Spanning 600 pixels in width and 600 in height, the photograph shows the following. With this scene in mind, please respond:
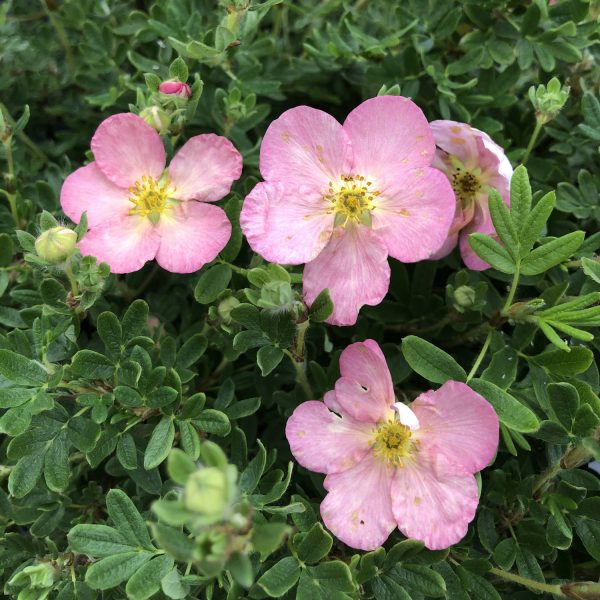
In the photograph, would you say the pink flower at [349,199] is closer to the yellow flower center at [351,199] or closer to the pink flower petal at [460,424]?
the yellow flower center at [351,199]

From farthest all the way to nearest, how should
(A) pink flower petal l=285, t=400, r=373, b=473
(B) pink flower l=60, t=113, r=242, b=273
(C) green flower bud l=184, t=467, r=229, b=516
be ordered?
1. (B) pink flower l=60, t=113, r=242, b=273
2. (A) pink flower petal l=285, t=400, r=373, b=473
3. (C) green flower bud l=184, t=467, r=229, b=516

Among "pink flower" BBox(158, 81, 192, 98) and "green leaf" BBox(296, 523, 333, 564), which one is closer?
"green leaf" BBox(296, 523, 333, 564)

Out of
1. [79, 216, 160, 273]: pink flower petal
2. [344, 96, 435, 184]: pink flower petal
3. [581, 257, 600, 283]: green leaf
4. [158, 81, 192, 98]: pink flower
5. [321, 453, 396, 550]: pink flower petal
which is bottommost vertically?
[321, 453, 396, 550]: pink flower petal

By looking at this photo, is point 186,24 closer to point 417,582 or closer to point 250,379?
point 250,379

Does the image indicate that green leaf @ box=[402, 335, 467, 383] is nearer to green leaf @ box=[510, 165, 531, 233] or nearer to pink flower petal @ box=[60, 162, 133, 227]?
green leaf @ box=[510, 165, 531, 233]

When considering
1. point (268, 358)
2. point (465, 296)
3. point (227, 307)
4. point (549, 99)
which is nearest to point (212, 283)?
point (227, 307)

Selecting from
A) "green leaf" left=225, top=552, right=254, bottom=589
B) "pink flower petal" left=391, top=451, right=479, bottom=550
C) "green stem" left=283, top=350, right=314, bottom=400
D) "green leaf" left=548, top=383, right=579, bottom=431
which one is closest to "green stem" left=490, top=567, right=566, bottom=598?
"pink flower petal" left=391, top=451, right=479, bottom=550
